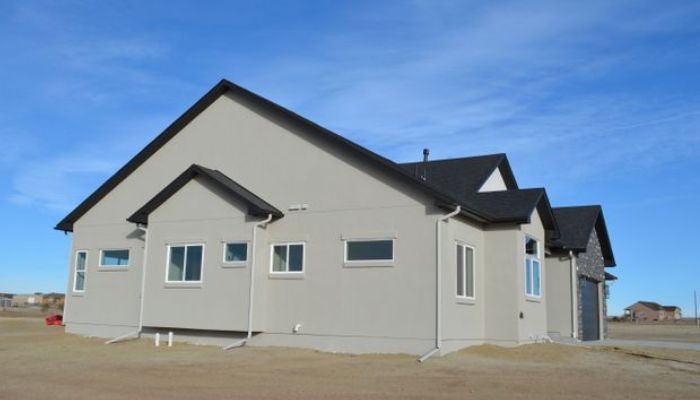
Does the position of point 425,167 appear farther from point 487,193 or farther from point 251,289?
point 251,289

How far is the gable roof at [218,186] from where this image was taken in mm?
19531

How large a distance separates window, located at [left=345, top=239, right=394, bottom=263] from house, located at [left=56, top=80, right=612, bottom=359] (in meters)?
0.04

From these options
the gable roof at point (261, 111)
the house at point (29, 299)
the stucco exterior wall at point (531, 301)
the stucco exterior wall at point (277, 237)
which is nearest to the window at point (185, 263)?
the stucco exterior wall at point (277, 237)

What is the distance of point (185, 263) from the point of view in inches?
809

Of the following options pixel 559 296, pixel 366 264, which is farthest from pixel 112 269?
pixel 559 296

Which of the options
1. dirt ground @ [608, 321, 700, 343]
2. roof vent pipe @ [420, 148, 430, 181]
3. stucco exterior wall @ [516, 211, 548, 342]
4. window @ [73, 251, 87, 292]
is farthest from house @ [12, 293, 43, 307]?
stucco exterior wall @ [516, 211, 548, 342]

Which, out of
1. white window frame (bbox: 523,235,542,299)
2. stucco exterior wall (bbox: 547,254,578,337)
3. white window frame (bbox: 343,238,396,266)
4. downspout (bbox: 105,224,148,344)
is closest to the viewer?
white window frame (bbox: 343,238,396,266)

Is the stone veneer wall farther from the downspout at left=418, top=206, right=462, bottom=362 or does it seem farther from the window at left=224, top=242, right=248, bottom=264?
the window at left=224, top=242, right=248, bottom=264

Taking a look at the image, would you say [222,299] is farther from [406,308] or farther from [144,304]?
Answer: [406,308]

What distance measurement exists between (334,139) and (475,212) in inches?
167

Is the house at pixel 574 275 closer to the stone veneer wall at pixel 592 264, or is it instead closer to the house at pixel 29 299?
the stone veneer wall at pixel 592 264

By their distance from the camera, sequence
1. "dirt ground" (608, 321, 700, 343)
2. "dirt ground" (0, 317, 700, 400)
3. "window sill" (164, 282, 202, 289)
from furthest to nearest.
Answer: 1. "dirt ground" (608, 321, 700, 343)
2. "window sill" (164, 282, 202, 289)
3. "dirt ground" (0, 317, 700, 400)

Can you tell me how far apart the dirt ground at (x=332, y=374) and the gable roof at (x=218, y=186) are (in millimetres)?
3783

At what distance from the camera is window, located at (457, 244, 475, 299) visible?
18.9 metres
